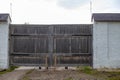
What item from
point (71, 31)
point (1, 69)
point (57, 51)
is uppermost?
point (71, 31)

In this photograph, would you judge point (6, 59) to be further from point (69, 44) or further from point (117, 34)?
point (117, 34)

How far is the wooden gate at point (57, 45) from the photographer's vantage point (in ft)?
52.9

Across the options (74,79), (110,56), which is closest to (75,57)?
(110,56)

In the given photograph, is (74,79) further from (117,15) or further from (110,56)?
(117,15)

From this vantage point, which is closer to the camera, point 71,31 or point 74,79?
point 74,79

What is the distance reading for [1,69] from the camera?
1582cm

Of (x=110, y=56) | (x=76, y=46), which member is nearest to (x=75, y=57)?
(x=76, y=46)

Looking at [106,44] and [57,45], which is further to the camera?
[57,45]

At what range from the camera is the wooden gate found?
16109 millimetres

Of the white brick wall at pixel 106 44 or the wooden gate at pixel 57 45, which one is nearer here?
the white brick wall at pixel 106 44

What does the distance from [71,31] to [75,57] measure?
4.98ft

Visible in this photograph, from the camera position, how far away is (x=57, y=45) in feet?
53.0

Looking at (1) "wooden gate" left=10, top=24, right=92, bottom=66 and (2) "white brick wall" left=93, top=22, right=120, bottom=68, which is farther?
(1) "wooden gate" left=10, top=24, right=92, bottom=66

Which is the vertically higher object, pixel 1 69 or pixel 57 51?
pixel 57 51
